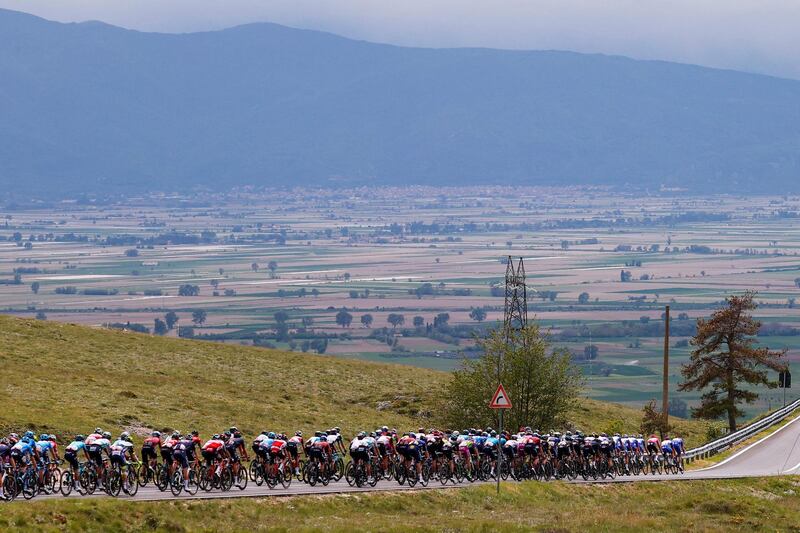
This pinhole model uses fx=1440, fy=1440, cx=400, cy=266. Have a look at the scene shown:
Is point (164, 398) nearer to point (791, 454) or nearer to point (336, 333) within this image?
point (791, 454)

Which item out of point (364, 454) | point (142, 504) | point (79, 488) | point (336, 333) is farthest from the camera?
point (336, 333)

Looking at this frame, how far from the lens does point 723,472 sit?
185 feet

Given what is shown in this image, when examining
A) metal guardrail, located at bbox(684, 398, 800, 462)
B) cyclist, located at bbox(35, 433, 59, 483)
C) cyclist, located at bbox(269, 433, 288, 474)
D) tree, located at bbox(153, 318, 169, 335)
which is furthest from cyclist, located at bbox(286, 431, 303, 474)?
tree, located at bbox(153, 318, 169, 335)

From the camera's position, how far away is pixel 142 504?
3291cm

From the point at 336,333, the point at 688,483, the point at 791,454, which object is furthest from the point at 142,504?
the point at 336,333

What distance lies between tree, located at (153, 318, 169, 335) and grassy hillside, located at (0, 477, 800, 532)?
134 meters

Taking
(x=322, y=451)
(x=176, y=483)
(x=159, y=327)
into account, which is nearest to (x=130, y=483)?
(x=176, y=483)

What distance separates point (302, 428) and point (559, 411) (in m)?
10.6

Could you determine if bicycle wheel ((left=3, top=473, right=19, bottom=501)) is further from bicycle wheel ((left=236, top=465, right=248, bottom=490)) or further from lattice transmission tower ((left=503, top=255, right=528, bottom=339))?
lattice transmission tower ((left=503, top=255, right=528, bottom=339))

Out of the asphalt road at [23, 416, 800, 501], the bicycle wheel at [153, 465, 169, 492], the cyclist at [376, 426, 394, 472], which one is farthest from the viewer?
the cyclist at [376, 426, 394, 472]

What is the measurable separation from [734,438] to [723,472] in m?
13.8

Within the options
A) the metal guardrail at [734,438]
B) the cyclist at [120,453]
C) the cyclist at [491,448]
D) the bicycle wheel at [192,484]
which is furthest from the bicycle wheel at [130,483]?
the metal guardrail at [734,438]

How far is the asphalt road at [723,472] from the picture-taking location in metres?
36.4

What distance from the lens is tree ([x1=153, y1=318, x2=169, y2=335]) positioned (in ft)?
582
